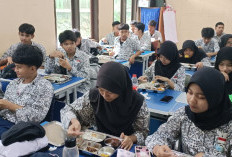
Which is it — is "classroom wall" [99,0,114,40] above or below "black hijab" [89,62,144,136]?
above

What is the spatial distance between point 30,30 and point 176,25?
6.26m

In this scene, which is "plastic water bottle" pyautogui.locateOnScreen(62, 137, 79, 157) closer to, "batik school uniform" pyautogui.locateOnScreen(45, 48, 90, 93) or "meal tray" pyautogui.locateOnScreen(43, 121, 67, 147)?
"meal tray" pyautogui.locateOnScreen(43, 121, 67, 147)

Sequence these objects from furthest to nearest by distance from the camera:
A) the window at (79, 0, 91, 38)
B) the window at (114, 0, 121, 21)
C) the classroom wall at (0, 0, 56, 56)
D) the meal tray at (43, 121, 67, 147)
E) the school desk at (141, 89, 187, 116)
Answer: the window at (114, 0, 121, 21)
the window at (79, 0, 91, 38)
the classroom wall at (0, 0, 56, 56)
the school desk at (141, 89, 187, 116)
the meal tray at (43, 121, 67, 147)

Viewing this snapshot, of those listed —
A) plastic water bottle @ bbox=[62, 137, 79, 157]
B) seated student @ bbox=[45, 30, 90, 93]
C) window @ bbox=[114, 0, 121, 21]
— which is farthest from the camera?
window @ bbox=[114, 0, 121, 21]

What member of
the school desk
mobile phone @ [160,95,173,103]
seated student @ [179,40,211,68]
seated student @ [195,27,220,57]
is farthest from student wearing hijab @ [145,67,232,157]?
seated student @ [195,27,220,57]

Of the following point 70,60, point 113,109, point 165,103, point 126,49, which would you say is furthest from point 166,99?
point 126,49

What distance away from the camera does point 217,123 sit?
1.36 metres

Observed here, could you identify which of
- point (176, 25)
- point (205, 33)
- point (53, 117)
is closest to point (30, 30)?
point (53, 117)

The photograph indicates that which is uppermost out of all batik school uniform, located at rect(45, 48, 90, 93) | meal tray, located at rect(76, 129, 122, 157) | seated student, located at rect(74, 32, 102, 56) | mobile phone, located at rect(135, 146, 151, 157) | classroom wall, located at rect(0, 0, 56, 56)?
classroom wall, located at rect(0, 0, 56, 56)

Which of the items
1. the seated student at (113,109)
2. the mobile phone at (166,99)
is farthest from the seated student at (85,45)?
the seated student at (113,109)

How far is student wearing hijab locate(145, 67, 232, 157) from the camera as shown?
1.33 metres

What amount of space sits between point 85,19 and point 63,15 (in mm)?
905

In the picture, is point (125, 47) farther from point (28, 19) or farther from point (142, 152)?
point (142, 152)

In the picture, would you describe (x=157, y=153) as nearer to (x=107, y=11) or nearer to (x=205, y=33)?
(x=205, y=33)
